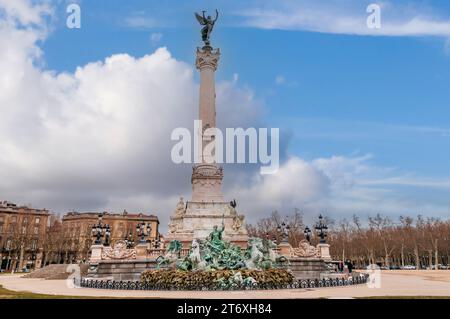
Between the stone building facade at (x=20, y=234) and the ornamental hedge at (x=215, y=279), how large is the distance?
2405 inches

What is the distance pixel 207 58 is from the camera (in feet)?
143

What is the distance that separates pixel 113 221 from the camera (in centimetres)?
10356

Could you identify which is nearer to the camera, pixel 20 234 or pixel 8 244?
pixel 20 234

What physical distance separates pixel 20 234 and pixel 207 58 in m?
56.5

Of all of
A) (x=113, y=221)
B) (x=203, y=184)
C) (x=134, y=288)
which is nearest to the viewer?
(x=134, y=288)

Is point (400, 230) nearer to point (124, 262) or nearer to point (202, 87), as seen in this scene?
point (202, 87)

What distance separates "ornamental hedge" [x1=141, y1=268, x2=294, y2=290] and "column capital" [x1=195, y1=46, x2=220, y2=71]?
27353 mm

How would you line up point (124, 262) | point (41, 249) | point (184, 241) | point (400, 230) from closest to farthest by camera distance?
point (124, 262), point (184, 241), point (41, 249), point (400, 230)

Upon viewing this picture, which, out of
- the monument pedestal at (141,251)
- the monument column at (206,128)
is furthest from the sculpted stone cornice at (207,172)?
the monument pedestal at (141,251)

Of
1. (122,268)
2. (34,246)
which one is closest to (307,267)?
(122,268)

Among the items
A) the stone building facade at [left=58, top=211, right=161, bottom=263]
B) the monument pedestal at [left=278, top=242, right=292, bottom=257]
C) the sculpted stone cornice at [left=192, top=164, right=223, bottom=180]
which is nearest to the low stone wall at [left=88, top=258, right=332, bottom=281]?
the monument pedestal at [left=278, top=242, right=292, bottom=257]

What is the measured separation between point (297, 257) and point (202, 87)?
20.0m

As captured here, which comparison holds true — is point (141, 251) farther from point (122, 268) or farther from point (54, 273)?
point (54, 273)
